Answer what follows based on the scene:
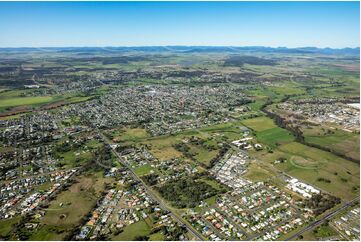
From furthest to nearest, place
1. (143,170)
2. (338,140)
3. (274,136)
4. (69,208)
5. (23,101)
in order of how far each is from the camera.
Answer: (23,101), (274,136), (338,140), (143,170), (69,208)

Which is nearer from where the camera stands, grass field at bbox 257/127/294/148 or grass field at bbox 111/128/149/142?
grass field at bbox 257/127/294/148

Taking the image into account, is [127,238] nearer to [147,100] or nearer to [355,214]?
[355,214]

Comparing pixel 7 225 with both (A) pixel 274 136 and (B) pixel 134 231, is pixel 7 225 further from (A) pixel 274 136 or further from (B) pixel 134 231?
(A) pixel 274 136

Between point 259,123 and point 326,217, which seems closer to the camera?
point 326,217

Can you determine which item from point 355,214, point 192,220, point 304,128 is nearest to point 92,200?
point 192,220

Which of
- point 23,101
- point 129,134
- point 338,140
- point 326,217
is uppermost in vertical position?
point 338,140

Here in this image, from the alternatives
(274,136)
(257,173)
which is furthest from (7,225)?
(274,136)

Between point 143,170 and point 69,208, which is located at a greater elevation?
point 143,170

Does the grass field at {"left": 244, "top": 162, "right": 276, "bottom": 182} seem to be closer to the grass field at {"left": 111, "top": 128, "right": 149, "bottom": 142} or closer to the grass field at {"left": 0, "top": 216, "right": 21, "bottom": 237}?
the grass field at {"left": 111, "top": 128, "right": 149, "bottom": 142}

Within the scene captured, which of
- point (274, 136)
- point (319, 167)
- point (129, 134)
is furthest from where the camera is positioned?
point (129, 134)

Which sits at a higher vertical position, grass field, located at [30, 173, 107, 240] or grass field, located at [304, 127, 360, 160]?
grass field, located at [304, 127, 360, 160]

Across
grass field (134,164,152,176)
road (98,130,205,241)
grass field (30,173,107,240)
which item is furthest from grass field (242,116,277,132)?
grass field (30,173,107,240)
